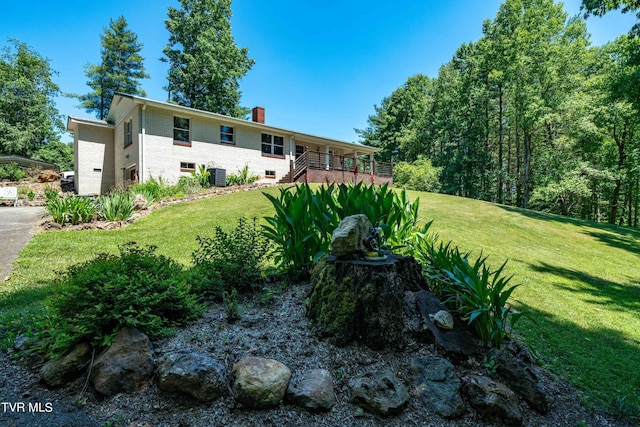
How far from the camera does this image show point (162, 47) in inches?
1030

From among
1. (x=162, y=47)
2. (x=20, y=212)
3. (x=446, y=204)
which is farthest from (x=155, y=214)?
(x=162, y=47)

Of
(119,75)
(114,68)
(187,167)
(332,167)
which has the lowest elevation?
(187,167)

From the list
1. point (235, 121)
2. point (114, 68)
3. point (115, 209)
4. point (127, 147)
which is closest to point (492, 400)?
point (115, 209)

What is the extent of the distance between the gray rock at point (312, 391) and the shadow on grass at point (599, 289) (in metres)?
4.90

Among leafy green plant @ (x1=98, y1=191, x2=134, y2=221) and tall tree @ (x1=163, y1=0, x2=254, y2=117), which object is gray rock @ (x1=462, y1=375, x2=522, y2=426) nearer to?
leafy green plant @ (x1=98, y1=191, x2=134, y2=221)

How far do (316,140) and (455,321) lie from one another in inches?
731

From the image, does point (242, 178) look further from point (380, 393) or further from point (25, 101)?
point (25, 101)

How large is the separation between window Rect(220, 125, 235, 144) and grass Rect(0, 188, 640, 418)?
19.0 ft

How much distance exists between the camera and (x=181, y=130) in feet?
49.4

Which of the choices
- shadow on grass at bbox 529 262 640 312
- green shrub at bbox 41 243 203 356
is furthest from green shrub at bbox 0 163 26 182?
shadow on grass at bbox 529 262 640 312

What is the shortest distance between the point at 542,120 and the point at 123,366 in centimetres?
2336

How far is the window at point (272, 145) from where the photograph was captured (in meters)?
18.2

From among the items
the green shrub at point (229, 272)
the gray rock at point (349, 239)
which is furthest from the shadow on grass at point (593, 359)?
the green shrub at point (229, 272)

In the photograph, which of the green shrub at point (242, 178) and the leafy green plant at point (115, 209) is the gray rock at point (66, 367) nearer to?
the leafy green plant at point (115, 209)
